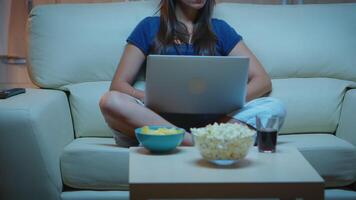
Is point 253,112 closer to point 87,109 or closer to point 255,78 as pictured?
point 255,78

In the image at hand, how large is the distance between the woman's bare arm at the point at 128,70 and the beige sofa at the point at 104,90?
0.33ft

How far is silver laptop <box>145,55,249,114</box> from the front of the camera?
1.66 metres

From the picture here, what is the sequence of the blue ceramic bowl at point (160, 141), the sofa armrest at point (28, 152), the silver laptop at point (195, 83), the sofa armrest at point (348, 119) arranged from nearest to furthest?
the blue ceramic bowl at point (160, 141), the silver laptop at point (195, 83), the sofa armrest at point (28, 152), the sofa armrest at point (348, 119)

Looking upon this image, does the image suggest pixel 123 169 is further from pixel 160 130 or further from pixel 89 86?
pixel 89 86

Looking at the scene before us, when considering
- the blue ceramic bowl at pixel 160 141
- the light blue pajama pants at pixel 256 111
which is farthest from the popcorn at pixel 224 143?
the light blue pajama pants at pixel 256 111

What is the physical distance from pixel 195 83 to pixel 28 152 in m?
0.64

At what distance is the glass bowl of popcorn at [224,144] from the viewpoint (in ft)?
4.46

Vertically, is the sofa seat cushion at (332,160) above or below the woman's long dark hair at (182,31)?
below

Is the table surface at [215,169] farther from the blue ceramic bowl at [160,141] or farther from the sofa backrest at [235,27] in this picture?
the sofa backrest at [235,27]

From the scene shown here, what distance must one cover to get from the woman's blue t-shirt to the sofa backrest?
0.34 ft

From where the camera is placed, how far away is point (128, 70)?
2.23 meters

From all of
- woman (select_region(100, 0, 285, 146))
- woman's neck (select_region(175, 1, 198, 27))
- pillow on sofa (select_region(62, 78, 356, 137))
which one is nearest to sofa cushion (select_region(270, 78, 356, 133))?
pillow on sofa (select_region(62, 78, 356, 137))

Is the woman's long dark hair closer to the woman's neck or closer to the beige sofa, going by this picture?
the woman's neck

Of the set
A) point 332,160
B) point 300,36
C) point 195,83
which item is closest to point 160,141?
point 195,83
